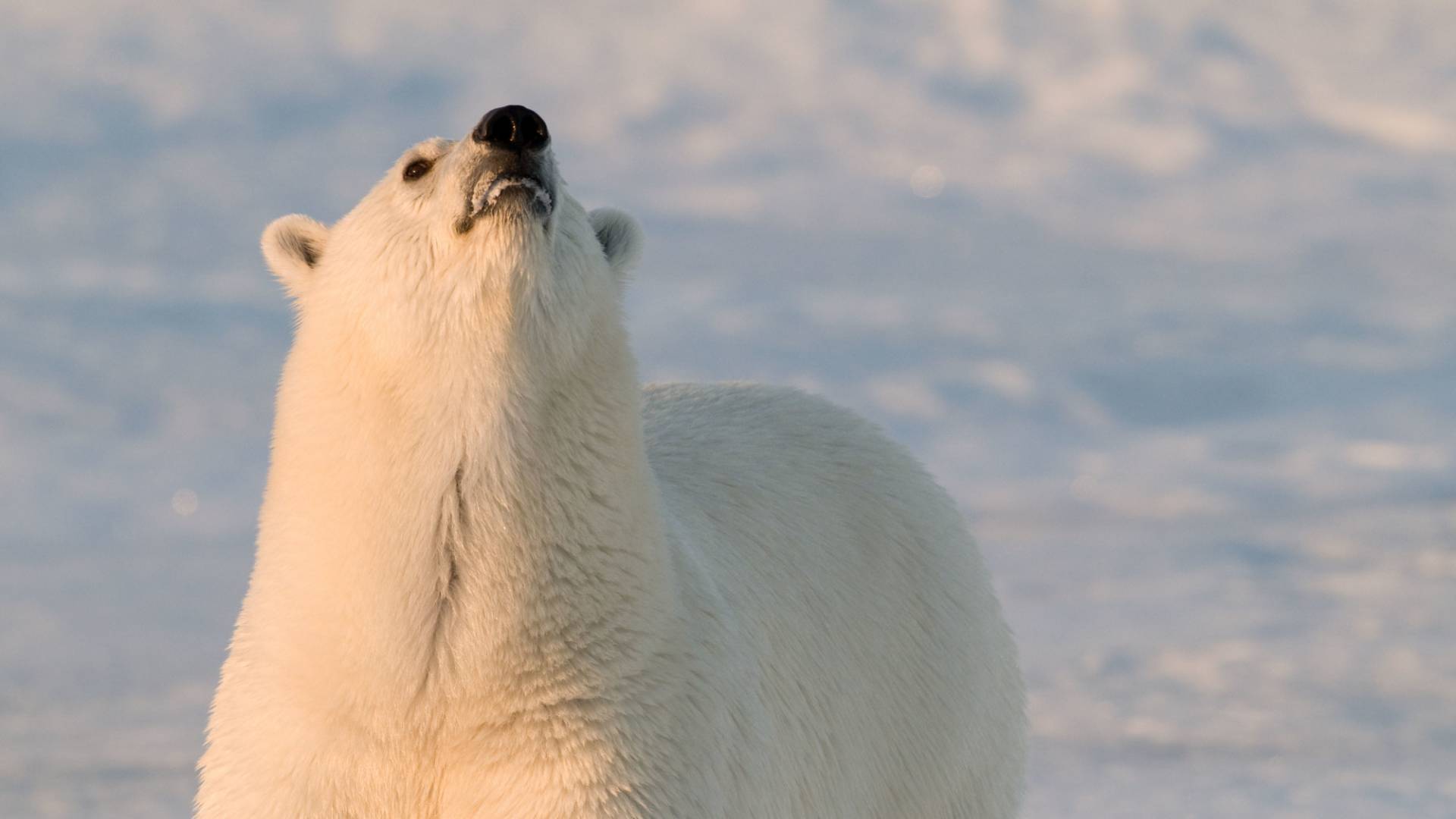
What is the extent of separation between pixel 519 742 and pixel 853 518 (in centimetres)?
196

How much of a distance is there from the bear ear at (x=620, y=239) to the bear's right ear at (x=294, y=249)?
30.9 inches

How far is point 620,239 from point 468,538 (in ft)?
3.49

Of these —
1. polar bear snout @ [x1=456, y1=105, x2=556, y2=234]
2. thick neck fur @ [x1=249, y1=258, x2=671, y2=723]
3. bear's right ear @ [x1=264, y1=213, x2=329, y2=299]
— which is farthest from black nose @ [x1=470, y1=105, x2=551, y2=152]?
bear's right ear @ [x1=264, y1=213, x2=329, y2=299]

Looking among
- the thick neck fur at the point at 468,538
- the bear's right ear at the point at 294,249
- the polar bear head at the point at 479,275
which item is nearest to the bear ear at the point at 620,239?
the polar bear head at the point at 479,275

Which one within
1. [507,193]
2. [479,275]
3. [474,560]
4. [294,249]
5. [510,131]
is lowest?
[474,560]

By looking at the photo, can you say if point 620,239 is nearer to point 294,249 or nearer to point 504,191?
point 504,191

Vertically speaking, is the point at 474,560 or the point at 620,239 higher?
the point at 620,239

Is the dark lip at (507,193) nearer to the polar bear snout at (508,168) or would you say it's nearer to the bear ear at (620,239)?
the polar bear snout at (508,168)

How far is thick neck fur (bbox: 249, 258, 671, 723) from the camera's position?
4555mm

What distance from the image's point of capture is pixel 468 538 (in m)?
4.60

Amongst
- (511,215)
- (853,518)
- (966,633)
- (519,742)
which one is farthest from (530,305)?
(966,633)

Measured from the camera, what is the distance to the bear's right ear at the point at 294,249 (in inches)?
205

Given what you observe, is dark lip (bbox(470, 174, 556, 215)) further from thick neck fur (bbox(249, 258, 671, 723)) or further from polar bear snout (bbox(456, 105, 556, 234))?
thick neck fur (bbox(249, 258, 671, 723))

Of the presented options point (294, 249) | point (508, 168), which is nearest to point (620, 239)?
point (508, 168)
